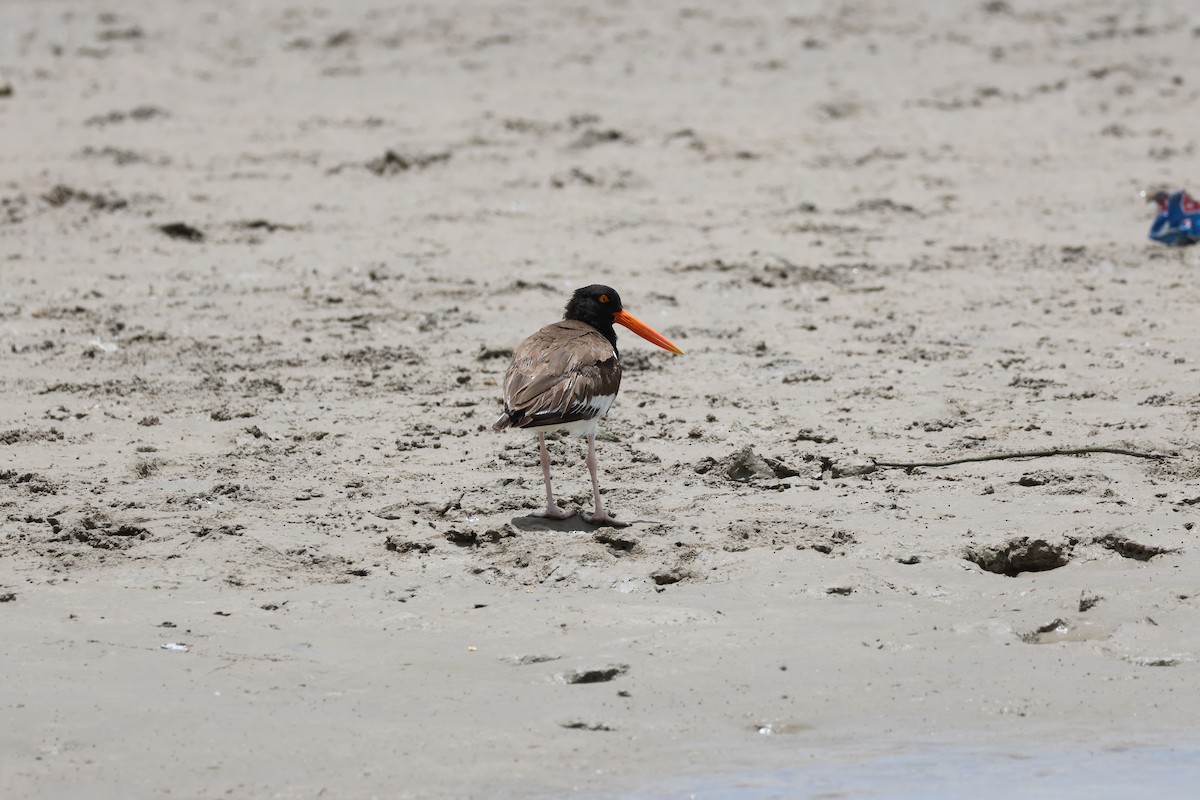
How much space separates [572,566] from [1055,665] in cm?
186

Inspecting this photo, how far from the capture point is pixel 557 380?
21.4 ft

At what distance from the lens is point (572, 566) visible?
606 cm

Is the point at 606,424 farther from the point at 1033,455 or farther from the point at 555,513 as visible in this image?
the point at 1033,455

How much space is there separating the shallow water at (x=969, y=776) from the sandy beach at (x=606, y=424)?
19 mm

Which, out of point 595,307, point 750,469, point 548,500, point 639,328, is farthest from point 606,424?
point 548,500

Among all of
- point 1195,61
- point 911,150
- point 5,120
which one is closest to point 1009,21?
point 1195,61

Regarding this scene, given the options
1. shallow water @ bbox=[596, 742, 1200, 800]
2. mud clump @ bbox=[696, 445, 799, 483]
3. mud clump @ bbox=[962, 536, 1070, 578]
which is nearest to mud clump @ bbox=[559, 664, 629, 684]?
shallow water @ bbox=[596, 742, 1200, 800]

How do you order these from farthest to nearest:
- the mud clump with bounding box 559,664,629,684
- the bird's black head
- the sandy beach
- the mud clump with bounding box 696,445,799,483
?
1. the bird's black head
2. the mud clump with bounding box 696,445,799,483
3. the mud clump with bounding box 559,664,629,684
4. the sandy beach

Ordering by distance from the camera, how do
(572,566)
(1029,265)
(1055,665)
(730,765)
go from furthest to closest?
(1029,265) → (572,566) → (1055,665) → (730,765)

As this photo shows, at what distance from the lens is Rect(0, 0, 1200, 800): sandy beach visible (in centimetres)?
510

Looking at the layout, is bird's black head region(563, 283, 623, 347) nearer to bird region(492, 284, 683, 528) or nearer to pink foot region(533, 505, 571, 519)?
bird region(492, 284, 683, 528)

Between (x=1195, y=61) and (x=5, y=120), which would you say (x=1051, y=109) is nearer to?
(x=1195, y=61)

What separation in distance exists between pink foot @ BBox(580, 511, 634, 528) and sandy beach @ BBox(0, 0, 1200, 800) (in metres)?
0.06

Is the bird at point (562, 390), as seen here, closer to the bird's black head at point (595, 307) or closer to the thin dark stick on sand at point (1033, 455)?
the bird's black head at point (595, 307)
